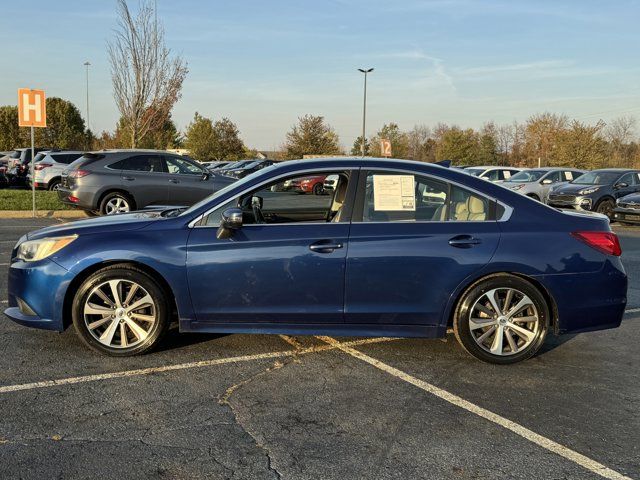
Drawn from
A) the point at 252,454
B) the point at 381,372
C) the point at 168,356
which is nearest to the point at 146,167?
the point at 168,356

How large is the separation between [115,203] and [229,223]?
30.4ft

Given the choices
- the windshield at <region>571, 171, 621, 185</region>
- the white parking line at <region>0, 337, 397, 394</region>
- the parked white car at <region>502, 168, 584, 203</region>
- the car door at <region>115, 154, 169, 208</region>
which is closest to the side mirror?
the white parking line at <region>0, 337, 397, 394</region>

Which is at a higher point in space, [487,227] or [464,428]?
[487,227]

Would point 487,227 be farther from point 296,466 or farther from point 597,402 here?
point 296,466

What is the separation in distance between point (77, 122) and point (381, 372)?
68.0 metres

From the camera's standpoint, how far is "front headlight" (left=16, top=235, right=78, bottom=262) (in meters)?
4.47

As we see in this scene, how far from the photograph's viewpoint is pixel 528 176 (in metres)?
21.8

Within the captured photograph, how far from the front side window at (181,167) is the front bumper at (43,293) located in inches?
347

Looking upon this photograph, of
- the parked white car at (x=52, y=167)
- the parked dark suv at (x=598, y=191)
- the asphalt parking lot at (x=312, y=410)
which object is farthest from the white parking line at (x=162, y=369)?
the parked white car at (x=52, y=167)

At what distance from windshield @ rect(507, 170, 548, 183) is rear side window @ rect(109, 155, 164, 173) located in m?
14.1

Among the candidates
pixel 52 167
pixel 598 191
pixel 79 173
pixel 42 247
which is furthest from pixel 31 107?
pixel 598 191

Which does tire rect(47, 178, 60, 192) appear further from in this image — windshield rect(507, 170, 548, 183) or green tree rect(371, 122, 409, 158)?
green tree rect(371, 122, 409, 158)

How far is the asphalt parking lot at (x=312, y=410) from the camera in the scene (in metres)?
3.02

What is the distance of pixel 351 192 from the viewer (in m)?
4.61
